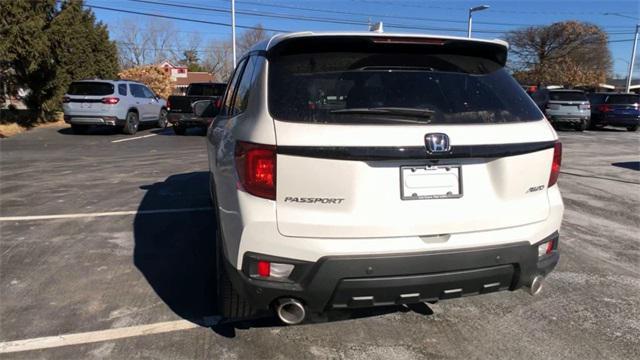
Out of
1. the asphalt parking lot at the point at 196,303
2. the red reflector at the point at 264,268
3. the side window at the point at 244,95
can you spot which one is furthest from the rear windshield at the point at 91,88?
the red reflector at the point at 264,268

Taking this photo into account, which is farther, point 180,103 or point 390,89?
point 180,103

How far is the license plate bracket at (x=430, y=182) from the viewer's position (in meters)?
2.56

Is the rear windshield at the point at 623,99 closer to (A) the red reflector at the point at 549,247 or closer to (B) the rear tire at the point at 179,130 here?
(B) the rear tire at the point at 179,130

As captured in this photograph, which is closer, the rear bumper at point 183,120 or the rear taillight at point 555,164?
the rear taillight at point 555,164

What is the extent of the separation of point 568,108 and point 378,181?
2029cm

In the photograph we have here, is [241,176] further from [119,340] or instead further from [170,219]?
[170,219]

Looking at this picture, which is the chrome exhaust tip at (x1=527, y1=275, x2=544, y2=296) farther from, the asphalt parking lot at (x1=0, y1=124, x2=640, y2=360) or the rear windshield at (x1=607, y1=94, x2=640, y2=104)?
the rear windshield at (x1=607, y1=94, x2=640, y2=104)

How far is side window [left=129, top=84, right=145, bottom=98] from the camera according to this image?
17203 millimetres

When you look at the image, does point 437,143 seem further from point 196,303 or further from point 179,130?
point 179,130

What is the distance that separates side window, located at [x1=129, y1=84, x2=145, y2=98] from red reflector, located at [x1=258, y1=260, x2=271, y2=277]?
52.7 ft

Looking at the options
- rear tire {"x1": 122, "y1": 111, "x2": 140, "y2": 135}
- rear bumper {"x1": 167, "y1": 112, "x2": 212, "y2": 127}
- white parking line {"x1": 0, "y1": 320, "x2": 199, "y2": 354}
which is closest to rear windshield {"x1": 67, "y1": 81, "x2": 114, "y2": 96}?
rear tire {"x1": 122, "y1": 111, "x2": 140, "y2": 135}

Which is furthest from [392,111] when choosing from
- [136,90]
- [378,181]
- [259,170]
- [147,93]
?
[147,93]

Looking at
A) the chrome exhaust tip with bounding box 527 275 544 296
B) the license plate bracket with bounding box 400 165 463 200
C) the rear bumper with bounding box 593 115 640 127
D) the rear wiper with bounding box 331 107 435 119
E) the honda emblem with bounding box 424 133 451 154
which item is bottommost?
the chrome exhaust tip with bounding box 527 275 544 296

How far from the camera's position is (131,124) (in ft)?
55.4
